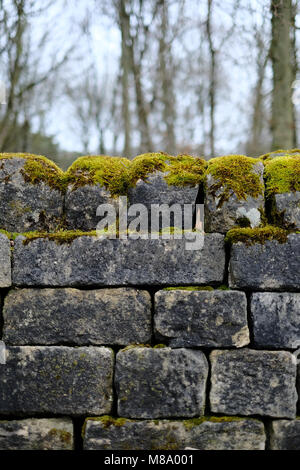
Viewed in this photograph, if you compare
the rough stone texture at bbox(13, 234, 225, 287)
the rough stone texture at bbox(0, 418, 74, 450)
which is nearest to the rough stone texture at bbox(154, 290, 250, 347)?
the rough stone texture at bbox(13, 234, 225, 287)

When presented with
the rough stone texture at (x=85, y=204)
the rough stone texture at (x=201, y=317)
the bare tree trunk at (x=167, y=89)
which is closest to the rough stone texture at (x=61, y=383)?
the rough stone texture at (x=201, y=317)

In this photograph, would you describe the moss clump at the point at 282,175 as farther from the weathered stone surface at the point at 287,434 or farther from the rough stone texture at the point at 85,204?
the weathered stone surface at the point at 287,434

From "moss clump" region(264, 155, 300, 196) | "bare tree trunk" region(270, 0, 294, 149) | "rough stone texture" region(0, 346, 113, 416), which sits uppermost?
"bare tree trunk" region(270, 0, 294, 149)

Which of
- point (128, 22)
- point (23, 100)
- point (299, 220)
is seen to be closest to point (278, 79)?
point (128, 22)

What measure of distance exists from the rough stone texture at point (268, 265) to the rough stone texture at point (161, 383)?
2.03 feet

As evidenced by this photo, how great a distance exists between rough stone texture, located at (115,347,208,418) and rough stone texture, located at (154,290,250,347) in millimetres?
111

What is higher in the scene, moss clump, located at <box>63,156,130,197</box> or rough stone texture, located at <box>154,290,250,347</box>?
moss clump, located at <box>63,156,130,197</box>

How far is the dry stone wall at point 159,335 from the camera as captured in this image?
2826mm

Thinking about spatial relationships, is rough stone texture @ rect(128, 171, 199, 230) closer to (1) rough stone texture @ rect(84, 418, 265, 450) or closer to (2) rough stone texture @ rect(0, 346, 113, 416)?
(2) rough stone texture @ rect(0, 346, 113, 416)

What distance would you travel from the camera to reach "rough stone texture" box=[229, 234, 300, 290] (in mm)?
2855

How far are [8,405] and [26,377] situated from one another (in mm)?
221

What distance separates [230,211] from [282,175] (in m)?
0.45

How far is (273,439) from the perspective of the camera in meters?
2.84
